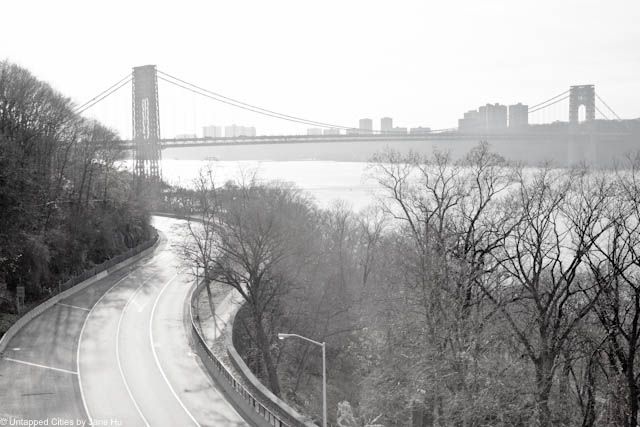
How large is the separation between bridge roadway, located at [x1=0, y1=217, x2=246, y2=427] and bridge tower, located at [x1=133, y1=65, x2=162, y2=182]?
155ft

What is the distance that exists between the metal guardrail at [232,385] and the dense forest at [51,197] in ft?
30.4

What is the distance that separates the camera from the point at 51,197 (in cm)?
Answer: 4091

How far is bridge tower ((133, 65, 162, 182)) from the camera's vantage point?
8375 centimetres

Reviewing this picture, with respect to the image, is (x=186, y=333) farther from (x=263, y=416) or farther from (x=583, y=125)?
(x=583, y=125)

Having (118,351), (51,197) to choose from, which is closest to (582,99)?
(51,197)

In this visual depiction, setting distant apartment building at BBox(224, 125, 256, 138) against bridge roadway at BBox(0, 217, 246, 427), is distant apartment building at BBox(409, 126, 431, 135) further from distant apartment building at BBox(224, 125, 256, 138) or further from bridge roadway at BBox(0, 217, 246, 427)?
bridge roadway at BBox(0, 217, 246, 427)

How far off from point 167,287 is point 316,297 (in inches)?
382

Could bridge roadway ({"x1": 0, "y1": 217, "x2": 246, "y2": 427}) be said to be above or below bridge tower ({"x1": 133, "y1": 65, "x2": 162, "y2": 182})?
below

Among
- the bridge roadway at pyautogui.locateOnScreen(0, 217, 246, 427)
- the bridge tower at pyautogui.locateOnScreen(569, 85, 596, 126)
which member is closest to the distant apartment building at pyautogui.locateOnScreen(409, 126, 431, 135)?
the bridge tower at pyautogui.locateOnScreen(569, 85, 596, 126)

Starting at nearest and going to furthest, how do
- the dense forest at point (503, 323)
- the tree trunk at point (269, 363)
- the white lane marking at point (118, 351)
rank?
the dense forest at point (503, 323) → the white lane marking at point (118, 351) → the tree trunk at point (269, 363)

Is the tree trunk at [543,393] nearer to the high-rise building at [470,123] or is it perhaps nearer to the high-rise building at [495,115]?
the high-rise building at [470,123]

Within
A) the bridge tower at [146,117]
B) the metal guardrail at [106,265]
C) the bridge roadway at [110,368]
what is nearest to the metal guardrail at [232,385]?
the bridge roadway at [110,368]

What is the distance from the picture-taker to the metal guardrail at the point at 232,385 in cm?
2212

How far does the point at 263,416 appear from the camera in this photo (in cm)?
2231
